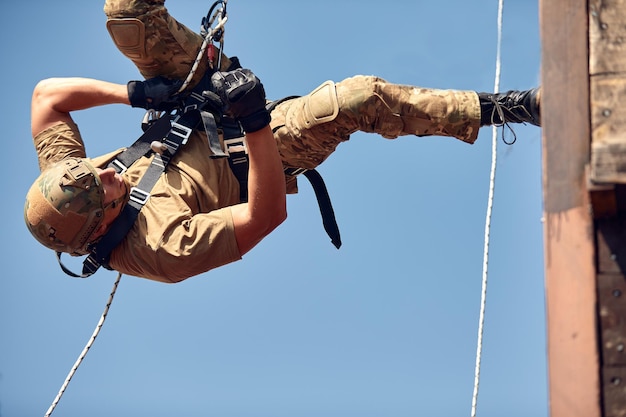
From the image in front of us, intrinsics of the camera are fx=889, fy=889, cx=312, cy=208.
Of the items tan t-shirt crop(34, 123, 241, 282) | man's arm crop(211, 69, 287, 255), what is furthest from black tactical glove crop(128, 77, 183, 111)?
man's arm crop(211, 69, 287, 255)

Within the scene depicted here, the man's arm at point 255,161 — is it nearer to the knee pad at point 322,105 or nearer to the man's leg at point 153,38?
the knee pad at point 322,105

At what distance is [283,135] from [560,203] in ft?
9.32

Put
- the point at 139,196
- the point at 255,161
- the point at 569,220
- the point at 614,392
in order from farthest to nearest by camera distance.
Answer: the point at 139,196 → the point at 255,161 → the point at 569,220 → the point at 614,392

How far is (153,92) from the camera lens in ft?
18.5

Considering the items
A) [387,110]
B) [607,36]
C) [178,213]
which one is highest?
[387,110]

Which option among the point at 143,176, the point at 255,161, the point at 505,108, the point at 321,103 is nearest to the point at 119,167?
the point at 143,176

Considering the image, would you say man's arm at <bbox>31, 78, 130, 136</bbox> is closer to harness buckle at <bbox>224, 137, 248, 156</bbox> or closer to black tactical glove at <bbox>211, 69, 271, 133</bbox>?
harness buckle at <bbox>224, 137, 248, 156</bbox>

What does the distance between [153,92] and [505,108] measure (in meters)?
2.19

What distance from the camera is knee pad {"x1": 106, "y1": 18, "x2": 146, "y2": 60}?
5.52 m

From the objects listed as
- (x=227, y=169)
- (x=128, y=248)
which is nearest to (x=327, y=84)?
(x=227, y=169)

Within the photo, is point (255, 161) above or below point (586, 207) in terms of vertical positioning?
above

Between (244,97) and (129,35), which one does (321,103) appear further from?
(129,35)

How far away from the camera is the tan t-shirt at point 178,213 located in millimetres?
5172

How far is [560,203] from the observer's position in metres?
2.92
